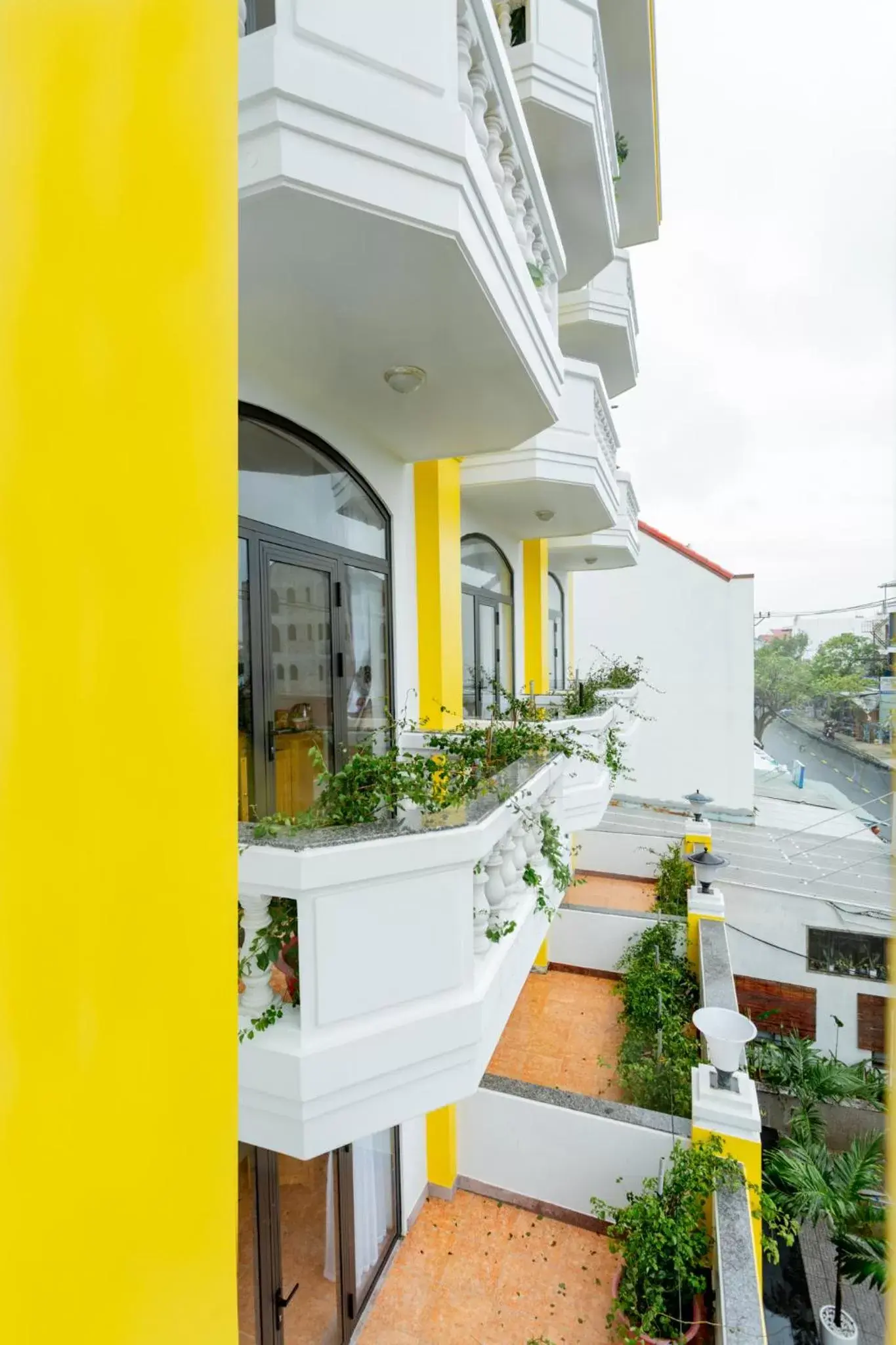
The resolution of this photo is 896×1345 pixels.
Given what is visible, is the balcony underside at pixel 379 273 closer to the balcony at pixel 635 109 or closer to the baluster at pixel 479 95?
the baluster at pixel 479 95

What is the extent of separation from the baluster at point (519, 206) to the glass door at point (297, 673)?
2309mm

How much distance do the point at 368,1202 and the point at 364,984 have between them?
390cm

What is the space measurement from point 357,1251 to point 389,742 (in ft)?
12.7

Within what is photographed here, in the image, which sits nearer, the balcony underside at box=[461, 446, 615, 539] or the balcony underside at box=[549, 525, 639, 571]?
the balcony underside at box=[461, 446, 615, 539]

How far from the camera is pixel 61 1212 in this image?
3.20 feet

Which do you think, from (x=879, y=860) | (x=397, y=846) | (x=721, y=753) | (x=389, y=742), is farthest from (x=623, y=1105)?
(x=721, y=753)

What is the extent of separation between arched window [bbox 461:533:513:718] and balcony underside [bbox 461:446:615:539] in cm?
57

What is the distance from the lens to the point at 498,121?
311 cm

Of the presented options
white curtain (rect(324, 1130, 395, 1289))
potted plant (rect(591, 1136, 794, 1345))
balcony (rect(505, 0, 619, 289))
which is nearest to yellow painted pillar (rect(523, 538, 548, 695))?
balcony (rect(505, 0, 619, 289))

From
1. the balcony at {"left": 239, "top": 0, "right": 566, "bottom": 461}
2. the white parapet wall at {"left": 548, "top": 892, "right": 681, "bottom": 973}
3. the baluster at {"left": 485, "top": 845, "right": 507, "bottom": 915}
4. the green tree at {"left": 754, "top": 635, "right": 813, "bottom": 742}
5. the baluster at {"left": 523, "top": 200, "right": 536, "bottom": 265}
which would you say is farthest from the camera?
the white parapet wall at {"left": 548, "top": 892, "right": 681, "bottom": 973}

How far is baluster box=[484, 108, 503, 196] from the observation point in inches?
121

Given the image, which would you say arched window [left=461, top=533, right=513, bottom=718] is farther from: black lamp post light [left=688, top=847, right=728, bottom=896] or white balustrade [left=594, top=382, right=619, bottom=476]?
black lamp post light [left=688, top=847, right=728, bottom=896]

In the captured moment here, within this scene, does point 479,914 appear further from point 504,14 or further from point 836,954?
point 836,954

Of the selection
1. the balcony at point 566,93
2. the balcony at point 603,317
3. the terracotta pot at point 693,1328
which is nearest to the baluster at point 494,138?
the balcony at point 566,93
